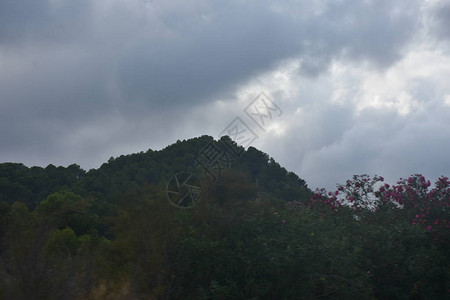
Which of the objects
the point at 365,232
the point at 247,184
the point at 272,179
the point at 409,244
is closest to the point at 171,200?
the point at 247,184
